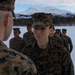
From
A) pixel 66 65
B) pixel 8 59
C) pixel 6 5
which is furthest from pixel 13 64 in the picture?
pixel 66 65

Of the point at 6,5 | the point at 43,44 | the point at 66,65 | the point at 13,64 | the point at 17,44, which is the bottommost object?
the point at 17,44

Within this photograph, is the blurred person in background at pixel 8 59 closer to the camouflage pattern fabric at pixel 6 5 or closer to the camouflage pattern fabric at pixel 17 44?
the camouflage pattern fabric at pixel 6 5

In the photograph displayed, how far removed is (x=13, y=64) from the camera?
1.83m

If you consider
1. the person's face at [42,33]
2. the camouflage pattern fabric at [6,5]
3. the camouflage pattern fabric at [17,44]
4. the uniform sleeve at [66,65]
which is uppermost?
the camouflage pattern fabric at [6,5]

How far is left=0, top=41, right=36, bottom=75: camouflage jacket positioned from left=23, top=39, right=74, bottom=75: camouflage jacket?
6.08 ft

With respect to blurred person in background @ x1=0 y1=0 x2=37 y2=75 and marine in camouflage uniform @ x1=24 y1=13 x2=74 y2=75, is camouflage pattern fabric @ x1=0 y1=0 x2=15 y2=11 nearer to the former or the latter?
blurred person in background @ x1=0 y1=0 x2=37 y2=75

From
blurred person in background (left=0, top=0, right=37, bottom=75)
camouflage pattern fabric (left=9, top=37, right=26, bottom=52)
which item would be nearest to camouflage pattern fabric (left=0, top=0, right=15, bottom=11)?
blurred person in background (left=0, top=0, right=37, bottom=75)

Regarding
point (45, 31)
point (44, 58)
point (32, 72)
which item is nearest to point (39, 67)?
point (44, 58)

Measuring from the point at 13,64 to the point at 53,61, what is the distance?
1946mm

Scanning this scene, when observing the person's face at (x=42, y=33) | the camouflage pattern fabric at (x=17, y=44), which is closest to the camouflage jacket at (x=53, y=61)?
the person's face at (x=42, y=33)

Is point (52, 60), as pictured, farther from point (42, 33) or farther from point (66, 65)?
point (42, 33)

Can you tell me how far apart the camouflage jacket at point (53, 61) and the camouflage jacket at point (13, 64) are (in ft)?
6.08

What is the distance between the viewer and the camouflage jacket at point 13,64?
1822 millimetres

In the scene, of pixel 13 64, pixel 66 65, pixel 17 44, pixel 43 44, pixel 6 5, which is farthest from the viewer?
pixel 17 44
